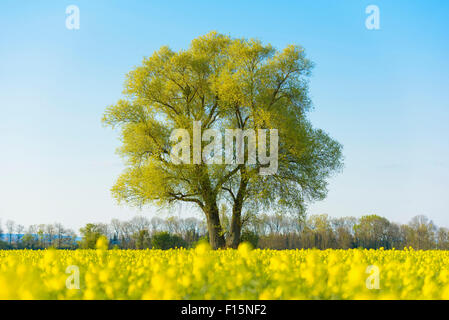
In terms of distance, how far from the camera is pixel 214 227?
21.9m

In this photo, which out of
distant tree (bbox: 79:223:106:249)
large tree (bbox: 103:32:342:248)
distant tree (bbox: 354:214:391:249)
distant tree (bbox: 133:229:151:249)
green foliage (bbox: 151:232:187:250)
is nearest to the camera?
large tree (bbox: 103:32:342:248)

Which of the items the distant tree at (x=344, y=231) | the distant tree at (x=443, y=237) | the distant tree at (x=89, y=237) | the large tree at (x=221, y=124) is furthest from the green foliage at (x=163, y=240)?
the distant tree at (x=443, y=237)

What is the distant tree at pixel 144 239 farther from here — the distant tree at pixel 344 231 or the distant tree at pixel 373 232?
the distant tree at pixel 373 232

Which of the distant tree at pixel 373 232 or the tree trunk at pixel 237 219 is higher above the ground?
the tree trunk at pixel 237 219

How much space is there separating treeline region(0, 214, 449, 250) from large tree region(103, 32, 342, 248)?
15.2 meters

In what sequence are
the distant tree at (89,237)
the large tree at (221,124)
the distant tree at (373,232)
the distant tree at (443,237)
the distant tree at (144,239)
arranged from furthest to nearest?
the distant tree at (373,232)
the distant tree at (443,237)
the distant tree at (144,239)
the distant tree at (89,237)
the large tree at (221,124)

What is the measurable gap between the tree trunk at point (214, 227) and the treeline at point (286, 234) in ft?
51.6

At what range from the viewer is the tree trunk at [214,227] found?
21.7m

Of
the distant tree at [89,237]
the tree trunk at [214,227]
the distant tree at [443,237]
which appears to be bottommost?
the distant tree at [443,237]

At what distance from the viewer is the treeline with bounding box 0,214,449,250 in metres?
41.0

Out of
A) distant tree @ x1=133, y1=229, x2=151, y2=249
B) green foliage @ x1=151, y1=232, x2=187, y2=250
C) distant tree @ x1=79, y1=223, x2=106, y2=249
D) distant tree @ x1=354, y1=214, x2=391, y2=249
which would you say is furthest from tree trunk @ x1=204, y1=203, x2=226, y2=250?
distant tree @ x1=354, y1=214, x2=391, y2=249

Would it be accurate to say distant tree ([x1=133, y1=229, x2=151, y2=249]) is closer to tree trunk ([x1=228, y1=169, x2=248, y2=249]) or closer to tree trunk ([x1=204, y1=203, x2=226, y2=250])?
tree trunk ([x1=204, y1=203, x2=226, y2=250])

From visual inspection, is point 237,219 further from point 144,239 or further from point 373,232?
point 373,232

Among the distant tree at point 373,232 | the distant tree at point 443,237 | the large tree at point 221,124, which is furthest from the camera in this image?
the distant tree at point 373,232
